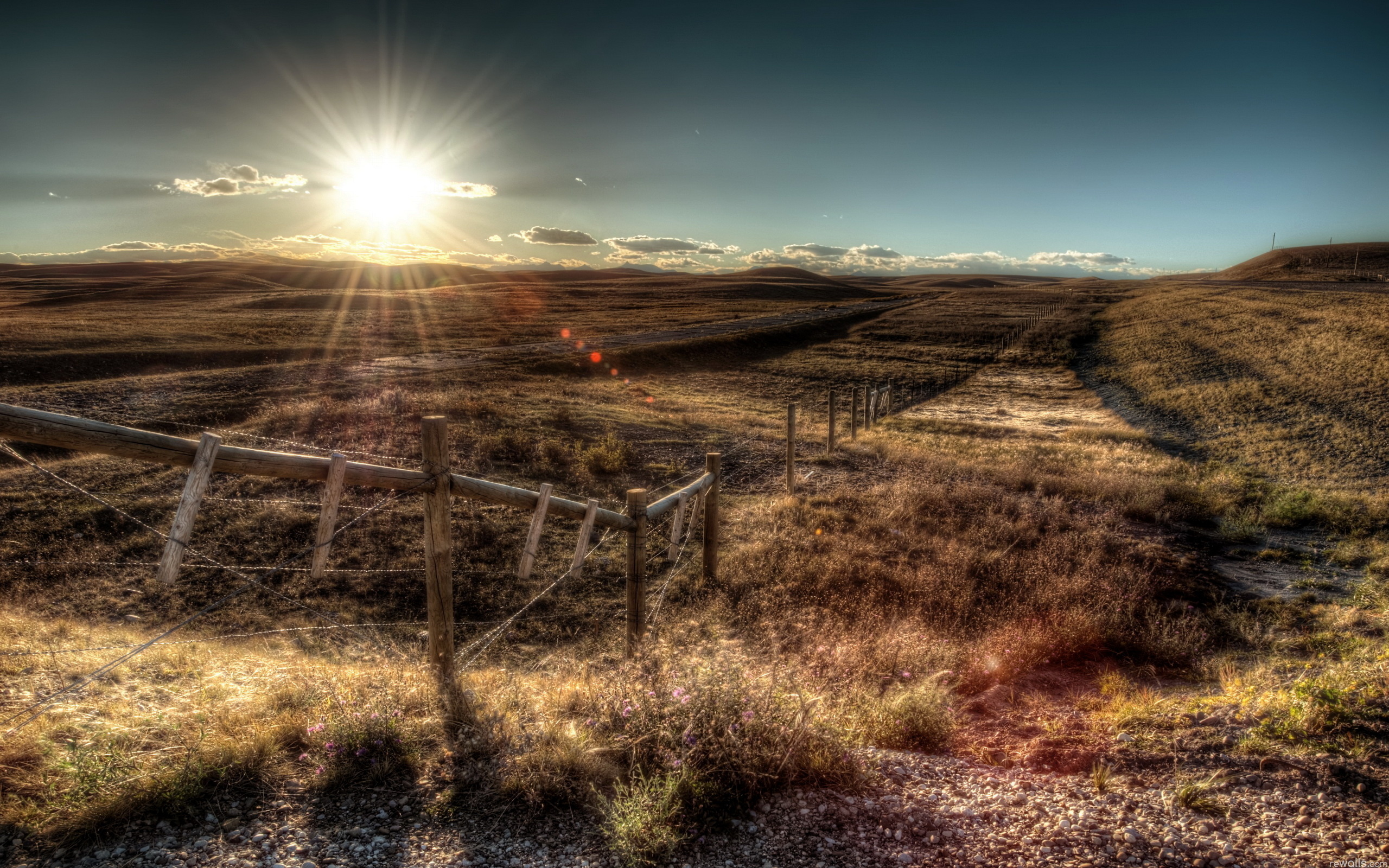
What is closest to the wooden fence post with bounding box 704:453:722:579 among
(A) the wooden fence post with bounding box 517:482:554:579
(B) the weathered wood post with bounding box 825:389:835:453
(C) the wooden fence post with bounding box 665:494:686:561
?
(C) the wooden fence post with bounding box 665:494:686:561

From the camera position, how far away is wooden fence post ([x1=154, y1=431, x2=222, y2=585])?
135 inches

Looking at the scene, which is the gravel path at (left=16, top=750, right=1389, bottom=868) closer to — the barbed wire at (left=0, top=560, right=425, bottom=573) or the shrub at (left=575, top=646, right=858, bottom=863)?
the shrub at (left=575, top=646, right=858, bottom=863)

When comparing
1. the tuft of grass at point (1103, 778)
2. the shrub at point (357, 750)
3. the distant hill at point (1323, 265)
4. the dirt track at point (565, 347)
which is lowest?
the tuft of grass at point (1103, 778)

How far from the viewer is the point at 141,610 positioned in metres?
7.12

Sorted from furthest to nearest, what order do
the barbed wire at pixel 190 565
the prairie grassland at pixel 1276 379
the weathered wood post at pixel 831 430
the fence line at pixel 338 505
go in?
the prairie grassland at pixel 1276 379 < the weathered wood post at pixel 831 430 < the barbed wire at pixel 190 565 < the fence line at pixel 338 505

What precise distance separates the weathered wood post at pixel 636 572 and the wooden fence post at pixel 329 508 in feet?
7.70

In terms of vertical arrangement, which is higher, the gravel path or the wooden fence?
the wooden fence

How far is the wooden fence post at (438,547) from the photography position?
4.44m

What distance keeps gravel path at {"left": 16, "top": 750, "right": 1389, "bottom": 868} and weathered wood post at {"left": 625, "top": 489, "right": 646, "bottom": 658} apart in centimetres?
244

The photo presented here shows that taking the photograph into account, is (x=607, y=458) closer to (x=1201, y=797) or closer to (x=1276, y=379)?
(x=1201, y=797)

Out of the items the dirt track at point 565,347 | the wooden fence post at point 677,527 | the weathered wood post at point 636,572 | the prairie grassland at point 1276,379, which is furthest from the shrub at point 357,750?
the dirt track at point 565,347

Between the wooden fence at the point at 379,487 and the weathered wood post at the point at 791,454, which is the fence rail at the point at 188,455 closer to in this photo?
the wooden fence at the point at 379,487

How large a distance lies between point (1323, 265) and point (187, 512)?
435ft

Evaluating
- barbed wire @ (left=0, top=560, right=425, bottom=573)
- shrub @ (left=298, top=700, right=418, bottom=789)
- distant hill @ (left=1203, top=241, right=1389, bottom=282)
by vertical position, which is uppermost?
distant hill @ (left=1203, top=241, right=1389, bottom=282)
